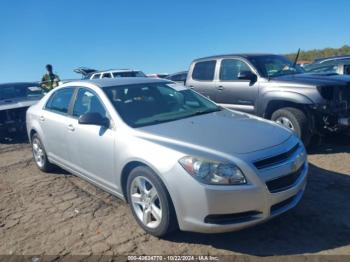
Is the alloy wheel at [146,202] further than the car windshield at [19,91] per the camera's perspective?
No

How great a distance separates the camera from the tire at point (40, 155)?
6.16m

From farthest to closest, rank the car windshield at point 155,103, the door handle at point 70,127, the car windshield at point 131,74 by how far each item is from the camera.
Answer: the car windshield at point 131,74 < the door handle at point 70,127 < the car windshield at point 155,103

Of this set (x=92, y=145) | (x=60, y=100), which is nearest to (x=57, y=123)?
(x=60, y=100)

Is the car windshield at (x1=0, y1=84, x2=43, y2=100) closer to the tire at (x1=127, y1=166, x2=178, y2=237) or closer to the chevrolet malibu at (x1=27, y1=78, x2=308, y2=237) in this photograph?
the chevrolet malibu at (x1=27, y1=78, x2=308, y2=237)

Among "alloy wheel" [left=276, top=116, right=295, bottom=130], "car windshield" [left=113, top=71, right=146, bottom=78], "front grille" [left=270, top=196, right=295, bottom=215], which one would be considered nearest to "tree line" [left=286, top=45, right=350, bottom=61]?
"car windshield" [left=113, top=71, right=146, bottom=78]

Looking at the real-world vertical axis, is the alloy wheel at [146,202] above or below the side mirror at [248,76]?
below

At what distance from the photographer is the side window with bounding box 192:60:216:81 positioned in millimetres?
8141

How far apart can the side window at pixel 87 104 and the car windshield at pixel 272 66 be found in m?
3.66

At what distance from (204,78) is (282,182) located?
202 inches

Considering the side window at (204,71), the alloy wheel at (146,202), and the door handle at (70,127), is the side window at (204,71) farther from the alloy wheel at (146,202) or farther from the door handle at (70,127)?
the alloy wheel at (146,202)

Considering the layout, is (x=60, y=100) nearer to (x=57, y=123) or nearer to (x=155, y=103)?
(x=57, y=123)

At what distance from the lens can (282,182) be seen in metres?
3.48

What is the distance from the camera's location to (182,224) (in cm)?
340

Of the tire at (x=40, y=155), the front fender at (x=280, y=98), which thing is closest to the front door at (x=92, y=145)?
the tire at (x=40, y=155)
